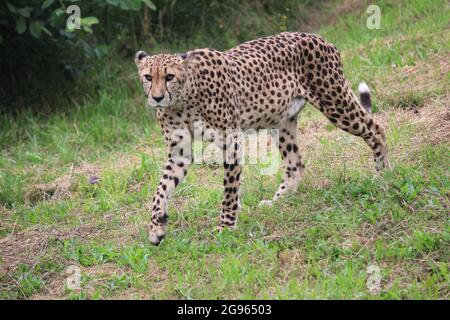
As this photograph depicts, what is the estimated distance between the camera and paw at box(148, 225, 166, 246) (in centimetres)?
588

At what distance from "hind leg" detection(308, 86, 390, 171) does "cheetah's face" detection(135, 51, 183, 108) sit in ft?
4.39

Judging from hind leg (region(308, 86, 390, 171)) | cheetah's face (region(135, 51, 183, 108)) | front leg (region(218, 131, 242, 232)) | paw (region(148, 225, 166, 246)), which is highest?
cheetah's face (region(135, 51, 183, 108))

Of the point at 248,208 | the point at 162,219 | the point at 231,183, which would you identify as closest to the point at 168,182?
the point at 162,219

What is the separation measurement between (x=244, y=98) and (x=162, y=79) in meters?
0.86

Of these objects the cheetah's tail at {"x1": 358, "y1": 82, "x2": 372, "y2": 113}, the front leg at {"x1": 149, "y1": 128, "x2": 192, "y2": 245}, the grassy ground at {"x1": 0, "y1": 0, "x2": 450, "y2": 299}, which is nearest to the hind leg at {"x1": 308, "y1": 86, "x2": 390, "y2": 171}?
the grassy ground at {"x1": 0, "y1": 0, "x2": 450, "y2": 299}

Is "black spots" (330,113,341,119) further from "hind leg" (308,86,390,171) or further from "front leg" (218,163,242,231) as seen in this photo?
"front leg" (218,163,242,231)

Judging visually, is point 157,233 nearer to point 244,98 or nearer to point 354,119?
point 244,98

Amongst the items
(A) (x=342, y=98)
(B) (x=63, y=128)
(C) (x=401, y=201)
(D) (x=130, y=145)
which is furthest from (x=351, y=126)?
(B) (x=63, y=128)

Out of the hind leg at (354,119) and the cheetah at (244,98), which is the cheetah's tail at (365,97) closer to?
the cheetah at (244,98)

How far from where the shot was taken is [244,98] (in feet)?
20.5

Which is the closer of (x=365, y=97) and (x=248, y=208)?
(x=248, y=208)

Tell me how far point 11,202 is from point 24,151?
1.31 metres

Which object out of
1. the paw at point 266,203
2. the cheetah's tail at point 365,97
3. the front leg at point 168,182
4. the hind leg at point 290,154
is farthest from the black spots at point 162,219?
the cheetah's tail at point 365,97

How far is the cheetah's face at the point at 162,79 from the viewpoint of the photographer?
5.57 meters
